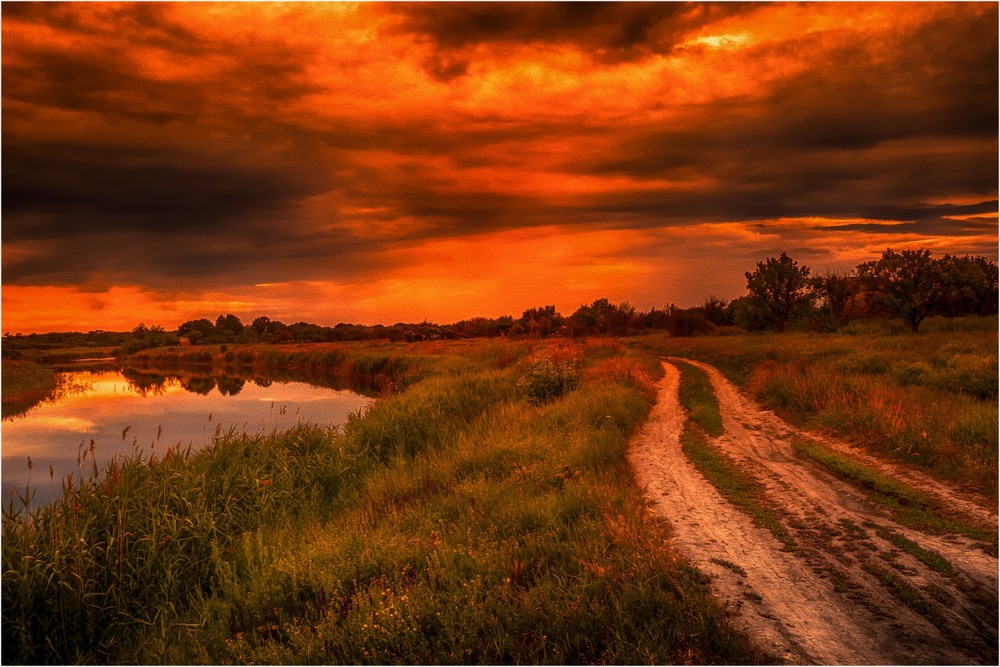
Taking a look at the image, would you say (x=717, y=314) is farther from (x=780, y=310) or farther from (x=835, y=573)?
(x=835, y=573)

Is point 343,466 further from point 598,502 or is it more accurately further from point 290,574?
point 598,502

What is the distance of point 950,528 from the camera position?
7520 millimetres

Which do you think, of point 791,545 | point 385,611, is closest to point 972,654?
point 791,545

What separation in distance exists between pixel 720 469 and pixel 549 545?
5.57m

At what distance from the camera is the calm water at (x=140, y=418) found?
658 inches

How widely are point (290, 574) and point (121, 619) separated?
10.6 ft

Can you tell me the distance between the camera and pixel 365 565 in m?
7.49

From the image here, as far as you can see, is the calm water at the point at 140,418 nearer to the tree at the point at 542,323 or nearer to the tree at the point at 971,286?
the tree at the point at 542,323

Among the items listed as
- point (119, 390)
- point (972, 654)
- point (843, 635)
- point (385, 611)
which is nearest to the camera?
point (972, 654)

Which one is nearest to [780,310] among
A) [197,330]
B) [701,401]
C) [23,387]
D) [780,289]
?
[780,289]

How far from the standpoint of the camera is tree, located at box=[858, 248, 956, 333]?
41.4 meters

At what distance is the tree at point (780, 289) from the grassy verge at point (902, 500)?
5487 cm

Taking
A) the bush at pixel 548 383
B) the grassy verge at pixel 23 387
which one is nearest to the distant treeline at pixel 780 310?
the grassy verge at pixel 23 387

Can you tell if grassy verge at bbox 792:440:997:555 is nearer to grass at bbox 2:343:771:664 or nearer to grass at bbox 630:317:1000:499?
grass at bbox 630:317:1000:499
